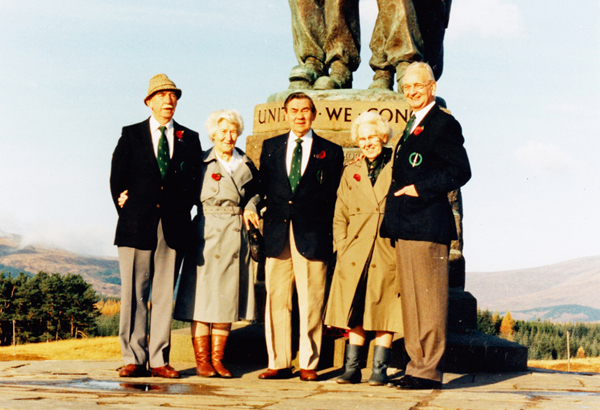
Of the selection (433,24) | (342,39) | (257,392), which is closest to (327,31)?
(342,39)

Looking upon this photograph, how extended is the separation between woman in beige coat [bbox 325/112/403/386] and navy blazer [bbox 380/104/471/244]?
21cm

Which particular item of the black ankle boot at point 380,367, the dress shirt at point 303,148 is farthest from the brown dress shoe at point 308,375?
the dress shirt at point 303,148

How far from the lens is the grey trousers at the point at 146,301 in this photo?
14.7 ft

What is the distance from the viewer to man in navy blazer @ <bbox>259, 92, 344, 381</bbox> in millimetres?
4539

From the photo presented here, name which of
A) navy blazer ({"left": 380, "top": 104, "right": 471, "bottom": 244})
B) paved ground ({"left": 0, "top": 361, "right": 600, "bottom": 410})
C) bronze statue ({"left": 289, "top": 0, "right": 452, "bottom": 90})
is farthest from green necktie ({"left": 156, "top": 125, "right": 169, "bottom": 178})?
bronze statue ({"left": 289, "top": 0, "right": 452, "bottom": 90})

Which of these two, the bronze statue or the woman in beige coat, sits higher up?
the bronze statue

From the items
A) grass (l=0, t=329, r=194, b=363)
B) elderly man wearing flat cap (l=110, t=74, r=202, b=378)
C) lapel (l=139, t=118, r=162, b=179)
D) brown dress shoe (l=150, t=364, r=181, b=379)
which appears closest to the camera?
brown dress shoe (l=150, t=364, r=181, b=379)

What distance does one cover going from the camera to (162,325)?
14.9 ft

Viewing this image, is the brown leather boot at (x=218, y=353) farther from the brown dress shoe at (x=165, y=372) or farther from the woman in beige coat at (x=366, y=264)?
the woman in beige coat at (x=366, y=264)

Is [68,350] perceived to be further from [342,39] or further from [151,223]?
[151,223]

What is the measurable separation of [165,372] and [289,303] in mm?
851

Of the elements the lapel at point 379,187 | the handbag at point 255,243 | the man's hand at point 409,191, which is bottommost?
the handbag at point 255,243

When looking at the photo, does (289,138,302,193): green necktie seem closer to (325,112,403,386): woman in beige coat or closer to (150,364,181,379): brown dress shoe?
(325,112,403,386): woman in beige coat

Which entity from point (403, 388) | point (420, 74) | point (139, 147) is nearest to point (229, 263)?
point (139, 147)
